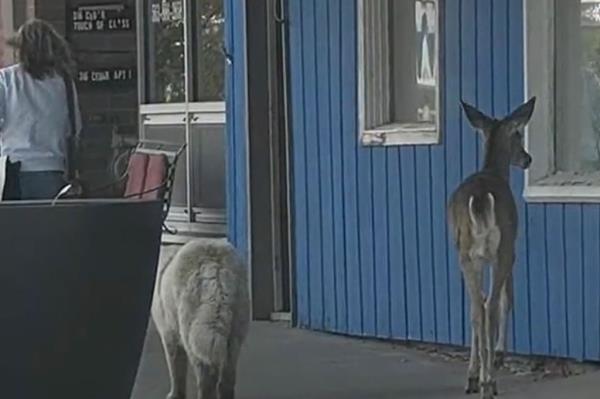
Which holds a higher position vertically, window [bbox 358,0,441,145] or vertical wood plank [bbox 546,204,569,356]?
window [bbox 358,0,441,145]

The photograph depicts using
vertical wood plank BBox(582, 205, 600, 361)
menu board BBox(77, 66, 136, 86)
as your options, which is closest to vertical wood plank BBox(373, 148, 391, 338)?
vertical wood plank BBox(582, 205, 600, 361)

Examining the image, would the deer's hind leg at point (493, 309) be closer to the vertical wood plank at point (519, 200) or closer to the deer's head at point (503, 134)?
the deer's head at point (503, 134)

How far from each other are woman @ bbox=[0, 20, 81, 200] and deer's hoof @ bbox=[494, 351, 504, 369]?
283cm

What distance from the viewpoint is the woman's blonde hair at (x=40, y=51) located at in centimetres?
962

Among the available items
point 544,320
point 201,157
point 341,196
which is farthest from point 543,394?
point 201,157

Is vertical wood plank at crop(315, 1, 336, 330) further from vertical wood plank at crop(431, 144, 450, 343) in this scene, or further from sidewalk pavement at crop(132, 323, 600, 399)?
vertical wood plank at crop(431, 144, 450, 343)

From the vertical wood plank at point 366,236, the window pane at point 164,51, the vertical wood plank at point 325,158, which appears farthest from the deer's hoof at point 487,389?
the window pane at point 164,51

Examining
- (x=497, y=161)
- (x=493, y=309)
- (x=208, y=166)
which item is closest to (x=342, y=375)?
(x=493, y=309)

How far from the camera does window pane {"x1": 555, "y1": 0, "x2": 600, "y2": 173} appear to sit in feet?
30.8

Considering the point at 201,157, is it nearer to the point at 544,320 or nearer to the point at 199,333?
the point at 544,320

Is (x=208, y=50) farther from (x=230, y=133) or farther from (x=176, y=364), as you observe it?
(x=176, y=364)

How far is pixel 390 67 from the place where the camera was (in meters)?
10.8

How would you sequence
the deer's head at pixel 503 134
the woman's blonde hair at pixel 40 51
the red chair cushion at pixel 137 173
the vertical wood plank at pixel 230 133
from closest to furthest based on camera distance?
the deer's head at pixel 503 134 → the woman's blonde hair at pixel 40 51 → the red chair cushion at pixel 137 173 → the vertical wood plank at pixel 230 133

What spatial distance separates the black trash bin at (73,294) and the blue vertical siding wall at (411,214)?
337cm
